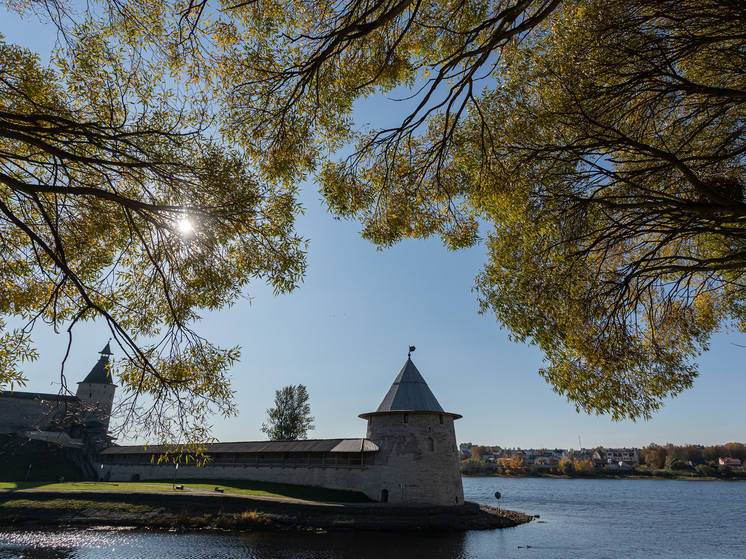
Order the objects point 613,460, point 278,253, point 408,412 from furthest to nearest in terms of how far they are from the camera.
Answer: point 613,460, point 408,412, point 278,253

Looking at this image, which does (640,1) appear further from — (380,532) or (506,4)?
(380,532)

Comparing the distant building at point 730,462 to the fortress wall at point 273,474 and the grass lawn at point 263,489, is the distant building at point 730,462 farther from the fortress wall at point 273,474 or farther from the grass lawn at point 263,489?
the grass lawn at point 263,489

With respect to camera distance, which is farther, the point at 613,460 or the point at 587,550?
the point at 613,460

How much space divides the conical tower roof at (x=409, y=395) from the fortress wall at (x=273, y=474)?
170 inches

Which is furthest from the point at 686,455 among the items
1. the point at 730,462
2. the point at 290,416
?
the point at 290,416

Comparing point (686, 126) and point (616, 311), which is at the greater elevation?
point (686, 126)

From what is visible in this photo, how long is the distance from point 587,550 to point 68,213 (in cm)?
2526

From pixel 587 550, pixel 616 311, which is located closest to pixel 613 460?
pixel 587 550

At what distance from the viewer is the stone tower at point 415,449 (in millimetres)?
24750

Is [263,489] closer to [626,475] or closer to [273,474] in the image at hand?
[273,474]

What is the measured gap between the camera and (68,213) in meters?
6.57

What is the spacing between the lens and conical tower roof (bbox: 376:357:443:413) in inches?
1059

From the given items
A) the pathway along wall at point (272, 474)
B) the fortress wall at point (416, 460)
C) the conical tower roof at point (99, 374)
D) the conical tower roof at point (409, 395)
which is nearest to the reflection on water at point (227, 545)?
the fortress wall at point (416, 460)

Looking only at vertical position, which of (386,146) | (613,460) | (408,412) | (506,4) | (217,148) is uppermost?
(506,4)
